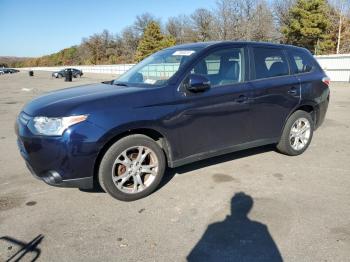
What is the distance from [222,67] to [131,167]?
182 cm

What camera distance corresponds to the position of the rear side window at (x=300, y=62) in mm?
5473

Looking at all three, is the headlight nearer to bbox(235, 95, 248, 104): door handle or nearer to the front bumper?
the front bumper

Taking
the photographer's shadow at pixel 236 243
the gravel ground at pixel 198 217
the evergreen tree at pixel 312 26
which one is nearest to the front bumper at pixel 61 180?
the gravel ground at pixel 198 217

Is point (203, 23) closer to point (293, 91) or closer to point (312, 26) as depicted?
point (312, 26)

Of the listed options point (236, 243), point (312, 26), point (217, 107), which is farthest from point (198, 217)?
point (312, 26)

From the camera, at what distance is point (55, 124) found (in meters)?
3.57

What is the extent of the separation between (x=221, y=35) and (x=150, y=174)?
165 ft

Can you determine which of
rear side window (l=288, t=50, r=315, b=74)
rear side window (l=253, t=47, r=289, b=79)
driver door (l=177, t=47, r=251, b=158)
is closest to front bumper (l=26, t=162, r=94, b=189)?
driver door (l=177, t=47, r=251, b=158)

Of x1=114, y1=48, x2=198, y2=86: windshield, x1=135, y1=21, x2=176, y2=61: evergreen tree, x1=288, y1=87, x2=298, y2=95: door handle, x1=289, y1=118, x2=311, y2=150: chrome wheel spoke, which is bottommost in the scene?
x1=289, y1=118, x2=311, y2=150: chrome wheel spoke

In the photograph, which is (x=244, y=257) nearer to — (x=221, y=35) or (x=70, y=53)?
(x=221, y=35)

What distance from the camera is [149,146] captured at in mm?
4008

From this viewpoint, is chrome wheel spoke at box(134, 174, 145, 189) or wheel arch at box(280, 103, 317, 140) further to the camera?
wheel arch at box(280, 103, 317, 140)

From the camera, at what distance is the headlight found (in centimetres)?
353

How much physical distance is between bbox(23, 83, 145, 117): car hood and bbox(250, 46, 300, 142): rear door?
1.73 metres
